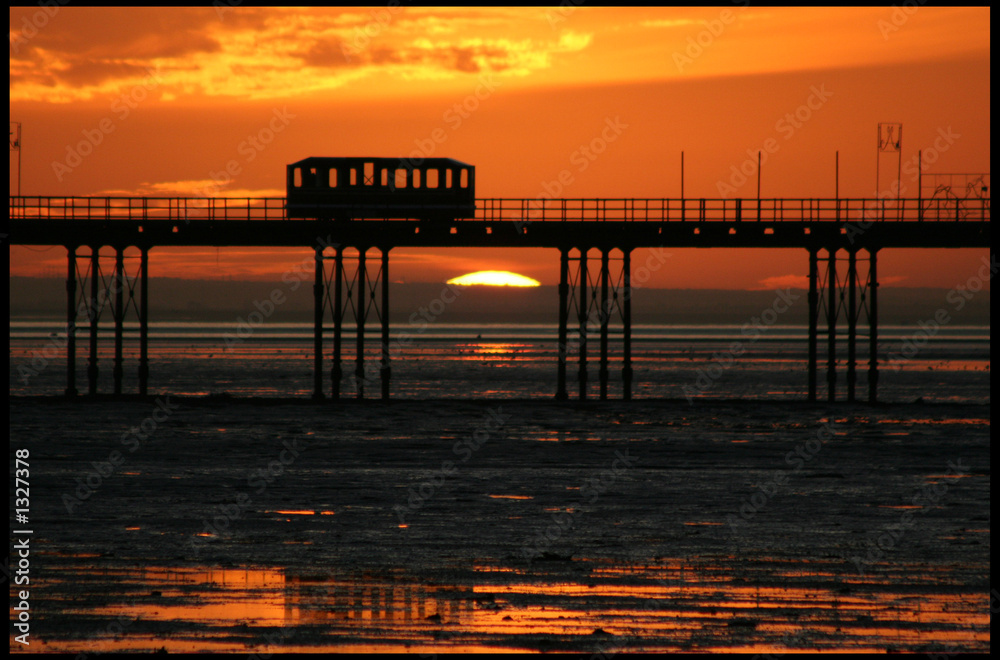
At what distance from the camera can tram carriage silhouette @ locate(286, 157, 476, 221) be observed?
38656 mm

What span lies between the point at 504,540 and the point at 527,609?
3858 millimetres

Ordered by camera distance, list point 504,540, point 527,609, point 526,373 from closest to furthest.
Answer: point 527,609 → point 504,540 → point 526,373

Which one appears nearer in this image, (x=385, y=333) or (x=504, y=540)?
(x=504, y=540)

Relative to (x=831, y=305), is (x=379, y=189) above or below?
above

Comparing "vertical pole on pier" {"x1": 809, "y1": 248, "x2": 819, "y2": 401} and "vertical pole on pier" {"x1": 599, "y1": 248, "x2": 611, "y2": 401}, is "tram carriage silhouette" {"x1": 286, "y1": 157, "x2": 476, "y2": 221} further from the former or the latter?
"vertical pole on pier" {"x1": 809, "y1": 248, "x2": 819, "y2": 401}

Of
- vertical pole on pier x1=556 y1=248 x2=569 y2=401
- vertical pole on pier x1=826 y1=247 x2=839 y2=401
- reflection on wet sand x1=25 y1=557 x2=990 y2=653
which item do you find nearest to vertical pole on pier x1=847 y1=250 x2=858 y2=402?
vertical pole on pier x1=826 y1=247 x2=839 y2=401

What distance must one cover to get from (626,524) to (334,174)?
26.6m

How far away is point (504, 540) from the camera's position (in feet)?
46.3

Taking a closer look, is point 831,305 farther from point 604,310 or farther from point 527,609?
point 527,609

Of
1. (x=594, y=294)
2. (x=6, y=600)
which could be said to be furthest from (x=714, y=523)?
(x=594, y=294)

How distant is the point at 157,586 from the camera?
11.0 m

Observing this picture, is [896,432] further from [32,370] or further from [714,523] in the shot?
[32,370]

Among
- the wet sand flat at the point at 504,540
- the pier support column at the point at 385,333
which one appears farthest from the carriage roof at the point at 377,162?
the wet sand flat at the point at 504,540

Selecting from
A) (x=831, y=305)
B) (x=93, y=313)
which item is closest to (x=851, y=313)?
(x=831, y=305)
